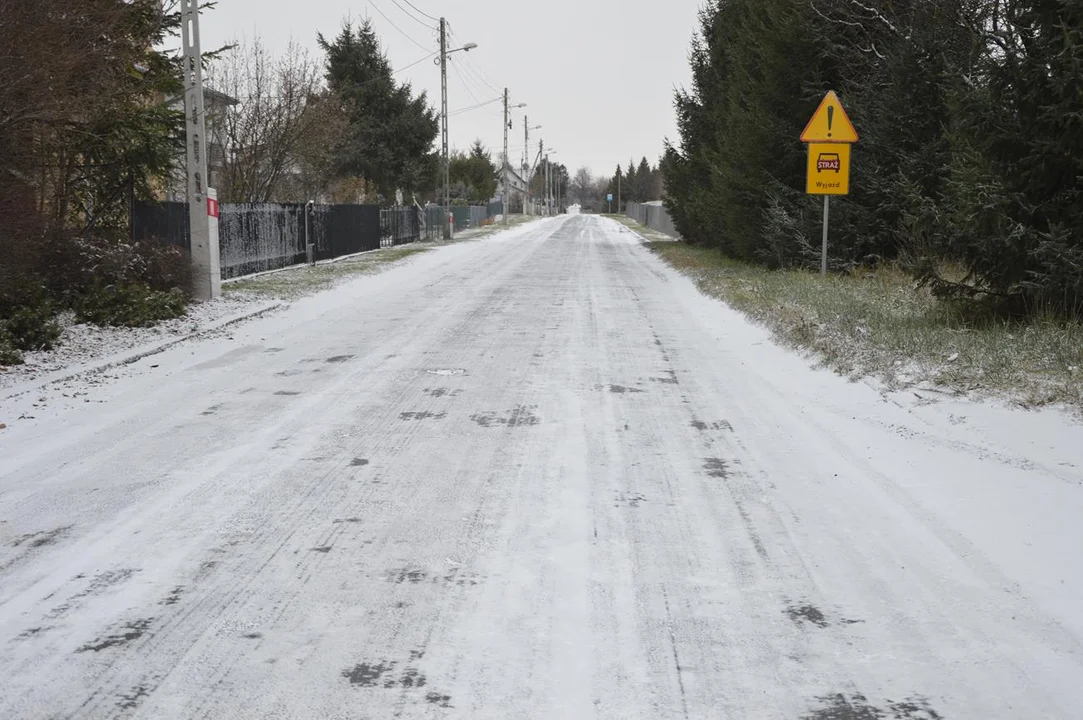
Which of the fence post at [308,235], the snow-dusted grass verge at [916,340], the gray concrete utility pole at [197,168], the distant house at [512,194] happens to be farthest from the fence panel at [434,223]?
the distant house at [512,194]

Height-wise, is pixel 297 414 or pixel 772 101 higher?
pixel 772 101

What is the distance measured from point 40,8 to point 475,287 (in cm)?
1014

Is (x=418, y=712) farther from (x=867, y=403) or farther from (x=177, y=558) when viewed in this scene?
(x=867, y=403)

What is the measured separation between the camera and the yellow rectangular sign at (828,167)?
1584 cm

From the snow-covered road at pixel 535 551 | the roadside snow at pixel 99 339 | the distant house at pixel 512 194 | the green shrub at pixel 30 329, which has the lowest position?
the snow-covered road at pixel 535 551

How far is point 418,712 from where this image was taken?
3.15 m

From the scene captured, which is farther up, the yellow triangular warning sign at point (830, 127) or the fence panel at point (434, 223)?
the yellow triangular warning sign at point (830, 127)

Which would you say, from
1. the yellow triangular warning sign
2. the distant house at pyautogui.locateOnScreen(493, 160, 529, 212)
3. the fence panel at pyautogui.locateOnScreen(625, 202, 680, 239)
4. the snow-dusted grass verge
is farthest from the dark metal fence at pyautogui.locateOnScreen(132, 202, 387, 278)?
the distant house at pyautogui.locateOnScreen(493, 160, 529, 212)

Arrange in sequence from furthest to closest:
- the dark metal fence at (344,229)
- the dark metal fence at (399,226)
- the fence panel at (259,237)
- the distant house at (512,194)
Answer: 1. the distant house at (512,194)
2. the dark metal fence at (399,226)
3. the dark metal fence at (344,229)
4. the fence panel at (259,237)

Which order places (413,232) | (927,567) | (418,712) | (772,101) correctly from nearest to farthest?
(418,712) → (927,567) → (772,101) → (413,232)

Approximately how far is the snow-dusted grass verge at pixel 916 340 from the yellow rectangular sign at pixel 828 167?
1608 millimetres

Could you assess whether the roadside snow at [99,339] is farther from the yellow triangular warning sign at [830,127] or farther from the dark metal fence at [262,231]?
the yellow triangular warning sign at [830,127]

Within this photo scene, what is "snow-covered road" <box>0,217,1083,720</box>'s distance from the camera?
3.34m

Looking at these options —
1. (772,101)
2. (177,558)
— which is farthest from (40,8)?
(772,101)
